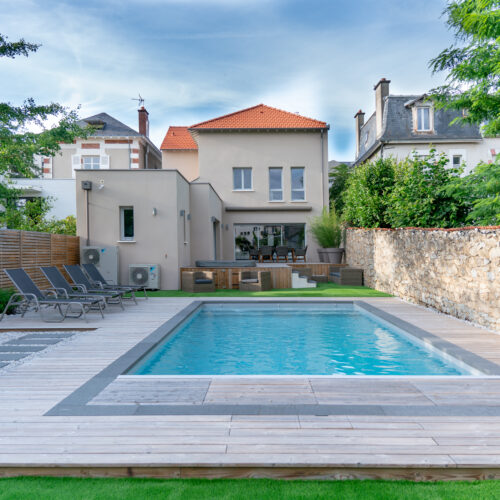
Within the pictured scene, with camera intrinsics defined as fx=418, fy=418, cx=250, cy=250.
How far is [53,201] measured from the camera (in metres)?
22.5

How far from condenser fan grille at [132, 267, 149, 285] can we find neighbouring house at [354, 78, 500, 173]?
49.6 ft

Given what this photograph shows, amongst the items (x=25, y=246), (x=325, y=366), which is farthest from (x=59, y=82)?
(x=325, y=366)

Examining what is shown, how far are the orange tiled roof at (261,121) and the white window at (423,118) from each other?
5981 millimetres

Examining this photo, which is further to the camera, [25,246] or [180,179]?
[180,179]

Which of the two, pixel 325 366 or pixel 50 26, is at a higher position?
pixel 50 26

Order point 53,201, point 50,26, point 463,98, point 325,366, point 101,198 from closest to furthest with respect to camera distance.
A: point 325,366
point 463,98
point 50,26
point 101,198
point 53,201

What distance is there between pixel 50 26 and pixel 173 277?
8.45 m

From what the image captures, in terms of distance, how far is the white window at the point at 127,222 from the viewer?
1409 cm

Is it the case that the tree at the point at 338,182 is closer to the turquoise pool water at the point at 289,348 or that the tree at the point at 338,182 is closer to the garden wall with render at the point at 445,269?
the garden wall with render at the point at 445,269

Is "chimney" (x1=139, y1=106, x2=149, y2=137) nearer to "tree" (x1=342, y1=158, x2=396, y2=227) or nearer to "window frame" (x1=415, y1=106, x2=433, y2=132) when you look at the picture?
"tree" (x1=342, y1=158, x2=396, y2=227)

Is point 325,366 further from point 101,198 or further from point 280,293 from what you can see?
point 101,198

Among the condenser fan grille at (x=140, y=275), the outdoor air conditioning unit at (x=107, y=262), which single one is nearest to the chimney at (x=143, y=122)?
the outdoor air conditioning unit at (x=107, y=262)

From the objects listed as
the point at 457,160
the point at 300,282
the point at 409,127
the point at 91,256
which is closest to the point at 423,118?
the point at 409,127

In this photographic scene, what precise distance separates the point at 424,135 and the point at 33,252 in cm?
2023
